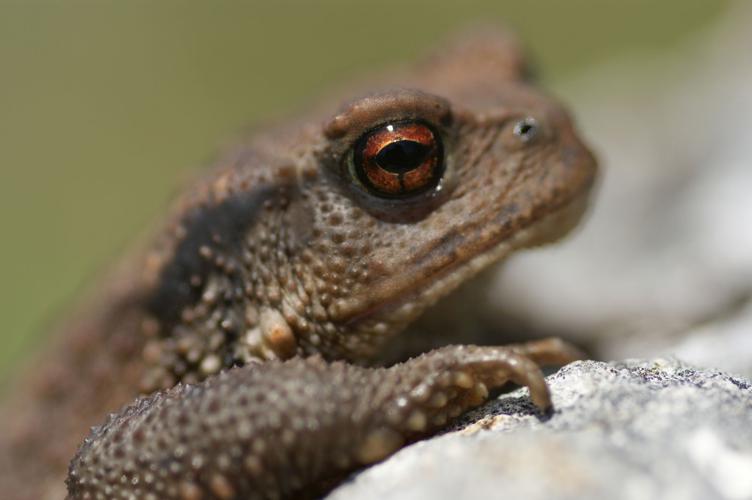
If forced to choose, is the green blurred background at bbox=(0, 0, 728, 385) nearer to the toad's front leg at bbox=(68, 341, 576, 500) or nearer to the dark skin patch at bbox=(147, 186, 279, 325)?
the dark skin patch at bbox=(147, 186, 279, 325)

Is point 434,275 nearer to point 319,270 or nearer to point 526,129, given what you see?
point 319,270

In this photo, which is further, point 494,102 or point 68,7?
point 68,7

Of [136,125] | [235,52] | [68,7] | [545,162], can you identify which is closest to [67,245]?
[136,125]

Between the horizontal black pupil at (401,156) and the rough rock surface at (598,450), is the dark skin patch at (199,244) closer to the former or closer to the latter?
the horizontal black pupil at (401,156)

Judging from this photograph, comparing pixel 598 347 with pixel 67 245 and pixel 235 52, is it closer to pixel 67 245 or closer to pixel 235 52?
pixel 67 245

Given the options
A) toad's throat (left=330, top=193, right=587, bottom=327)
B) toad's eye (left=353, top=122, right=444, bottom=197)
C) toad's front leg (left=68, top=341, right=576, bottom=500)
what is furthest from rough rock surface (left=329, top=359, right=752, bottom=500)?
toad's eye (left=353, top=122, right=444, bottom=197)

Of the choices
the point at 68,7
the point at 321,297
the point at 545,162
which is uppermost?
the point at 68,7

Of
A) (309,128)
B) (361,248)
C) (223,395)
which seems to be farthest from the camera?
(309,128)
